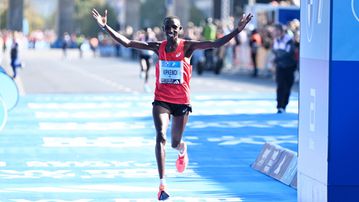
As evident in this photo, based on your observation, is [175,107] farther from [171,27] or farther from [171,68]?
[171,27]

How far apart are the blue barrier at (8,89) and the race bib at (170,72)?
21.3 ft

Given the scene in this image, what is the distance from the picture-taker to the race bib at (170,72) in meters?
11.2

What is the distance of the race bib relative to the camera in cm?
1125

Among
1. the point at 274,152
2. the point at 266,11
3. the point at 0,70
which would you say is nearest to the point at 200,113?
the point at 0,70

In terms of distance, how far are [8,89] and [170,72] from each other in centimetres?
698

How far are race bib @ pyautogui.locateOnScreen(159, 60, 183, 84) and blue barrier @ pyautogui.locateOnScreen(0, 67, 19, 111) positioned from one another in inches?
255

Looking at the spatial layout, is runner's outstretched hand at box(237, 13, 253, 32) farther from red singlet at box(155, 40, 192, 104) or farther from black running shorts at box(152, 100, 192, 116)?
black running shorts at box(152, 100, 192, 116)

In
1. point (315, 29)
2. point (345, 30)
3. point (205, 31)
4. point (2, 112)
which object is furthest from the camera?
point (205, 31)

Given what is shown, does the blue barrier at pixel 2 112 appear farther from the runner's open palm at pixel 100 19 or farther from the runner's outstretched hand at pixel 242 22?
the runner's outstretched hand at pixel 242 22

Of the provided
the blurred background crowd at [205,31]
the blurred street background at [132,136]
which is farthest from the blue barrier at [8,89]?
the blurred background crowd at [205,31]

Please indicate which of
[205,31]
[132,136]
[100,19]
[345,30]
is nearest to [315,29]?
[345,30]

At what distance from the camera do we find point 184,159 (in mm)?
11883

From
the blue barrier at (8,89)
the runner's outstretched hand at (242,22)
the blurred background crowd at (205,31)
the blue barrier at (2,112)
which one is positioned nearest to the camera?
the runner's outstretched hand at (242,22)

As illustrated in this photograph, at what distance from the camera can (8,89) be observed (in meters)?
17.7
